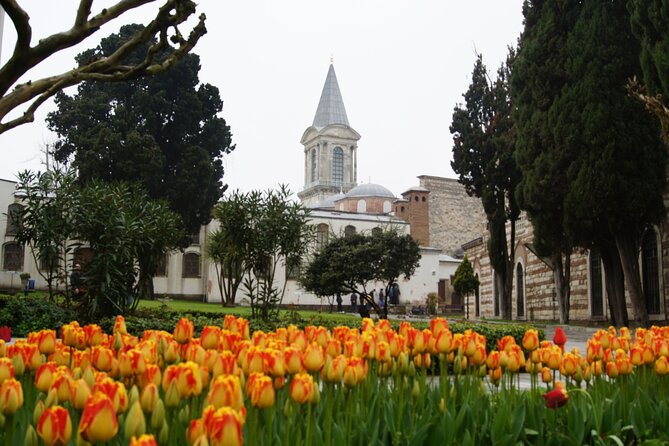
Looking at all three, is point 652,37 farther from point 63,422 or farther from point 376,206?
point 376,206

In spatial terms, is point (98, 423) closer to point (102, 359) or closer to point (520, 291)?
point (102, 359)

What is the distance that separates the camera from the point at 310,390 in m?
2.24

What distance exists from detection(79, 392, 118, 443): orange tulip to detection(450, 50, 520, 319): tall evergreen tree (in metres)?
21.3

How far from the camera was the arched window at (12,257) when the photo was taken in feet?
117

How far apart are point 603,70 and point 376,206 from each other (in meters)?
38.8

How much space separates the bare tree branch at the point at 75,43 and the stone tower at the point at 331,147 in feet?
193

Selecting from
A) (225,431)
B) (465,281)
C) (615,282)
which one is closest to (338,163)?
(465,281)

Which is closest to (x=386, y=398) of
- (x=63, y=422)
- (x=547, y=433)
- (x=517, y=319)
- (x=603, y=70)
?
(x=547, y=433)

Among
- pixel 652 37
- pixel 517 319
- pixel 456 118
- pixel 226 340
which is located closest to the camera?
pixel 226 340

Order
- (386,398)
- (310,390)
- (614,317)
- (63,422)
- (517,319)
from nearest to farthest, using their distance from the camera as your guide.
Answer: (63,422), (310,390), (386,398), (614,317), (517,319)

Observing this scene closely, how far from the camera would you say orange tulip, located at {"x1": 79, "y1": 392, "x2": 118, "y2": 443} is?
165cm

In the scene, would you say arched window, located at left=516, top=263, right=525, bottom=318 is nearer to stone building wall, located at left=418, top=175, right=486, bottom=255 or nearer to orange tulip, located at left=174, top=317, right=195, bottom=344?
orange tulip, located at left=174, top=317, right=195, bottom=344

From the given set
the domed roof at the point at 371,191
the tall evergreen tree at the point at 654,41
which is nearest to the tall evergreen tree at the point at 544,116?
the tall evergreen tree at the point at 654,41

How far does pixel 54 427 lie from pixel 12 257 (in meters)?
38.5
